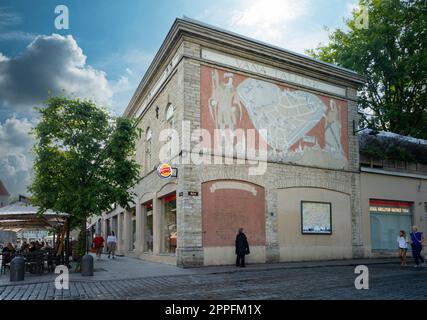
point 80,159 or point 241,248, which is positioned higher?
→ point 80,159

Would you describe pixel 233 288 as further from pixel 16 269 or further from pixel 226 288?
pixel 16 269

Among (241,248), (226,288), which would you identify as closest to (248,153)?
(241,248)

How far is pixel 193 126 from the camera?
1725 centimetres

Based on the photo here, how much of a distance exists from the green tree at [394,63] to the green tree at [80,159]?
1751 centimetres

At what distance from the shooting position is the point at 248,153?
1844cm

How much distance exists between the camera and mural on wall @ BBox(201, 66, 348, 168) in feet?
59.1

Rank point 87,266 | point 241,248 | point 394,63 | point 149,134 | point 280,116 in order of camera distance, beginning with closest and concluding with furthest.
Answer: point 87,266
point 241,248
point 280,116
point 149,134
point 394,63

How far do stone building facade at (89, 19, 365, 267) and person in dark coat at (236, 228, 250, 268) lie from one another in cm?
85

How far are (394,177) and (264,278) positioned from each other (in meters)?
14.2

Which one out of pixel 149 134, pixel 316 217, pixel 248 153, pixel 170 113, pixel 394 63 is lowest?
pixel 316 217

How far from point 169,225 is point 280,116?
297 inches

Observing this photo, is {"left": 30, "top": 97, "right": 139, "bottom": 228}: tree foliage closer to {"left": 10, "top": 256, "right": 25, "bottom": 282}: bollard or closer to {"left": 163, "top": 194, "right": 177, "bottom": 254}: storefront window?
{"left": 163, "top": 194, "right": 177, "bottom": 254}: storefront window

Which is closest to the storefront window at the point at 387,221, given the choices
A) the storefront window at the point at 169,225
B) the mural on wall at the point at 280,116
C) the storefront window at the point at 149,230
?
the mural on wall at the point at 280,116
